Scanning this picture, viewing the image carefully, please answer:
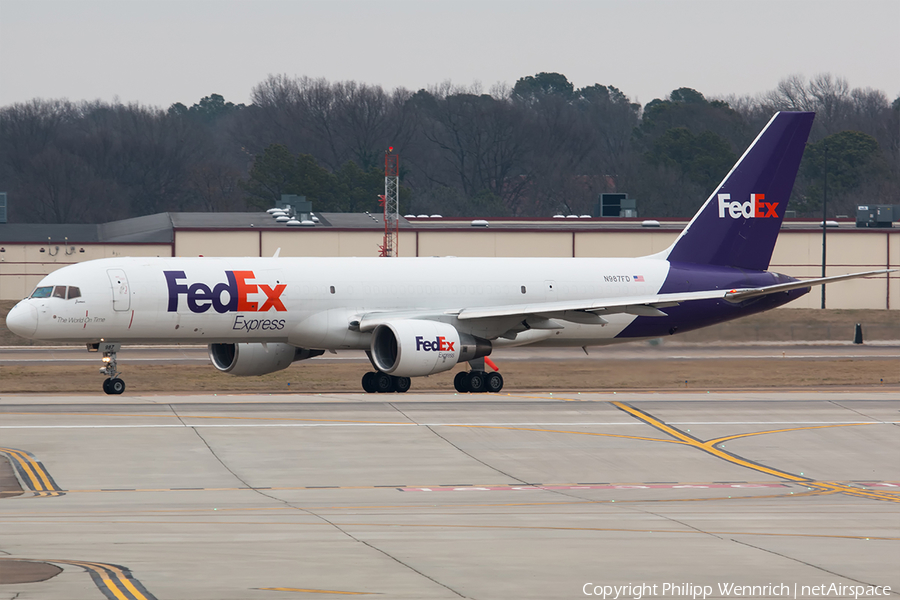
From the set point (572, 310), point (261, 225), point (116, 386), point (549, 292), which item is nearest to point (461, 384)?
point (572, 310)

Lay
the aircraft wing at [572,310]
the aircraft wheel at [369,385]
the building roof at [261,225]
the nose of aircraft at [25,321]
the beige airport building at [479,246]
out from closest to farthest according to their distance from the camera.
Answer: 1. the nose of aircraft at [25,321]
2. the aircraft wing at [572,310]
3. the aircraft wheel at [369,385]
4. the beige airport building at [479,246]
5. the building roof at [261,225]

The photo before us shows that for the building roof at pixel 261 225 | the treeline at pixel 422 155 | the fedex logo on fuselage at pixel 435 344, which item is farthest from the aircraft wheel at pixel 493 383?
the treeline at pixel 422 155

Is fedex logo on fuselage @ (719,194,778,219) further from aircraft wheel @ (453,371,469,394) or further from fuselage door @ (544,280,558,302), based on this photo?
aircraft wheel @ (453,371,469,394)

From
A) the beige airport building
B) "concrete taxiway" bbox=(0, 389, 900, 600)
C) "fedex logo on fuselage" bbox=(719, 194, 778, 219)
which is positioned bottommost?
"concrete taxiway" bbox=(0, 389, 900, 600)

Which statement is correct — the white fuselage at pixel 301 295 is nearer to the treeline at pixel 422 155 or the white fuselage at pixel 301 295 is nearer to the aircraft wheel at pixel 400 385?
the aircraft wheel at pixel 400 385

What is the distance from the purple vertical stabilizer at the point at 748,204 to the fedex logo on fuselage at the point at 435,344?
1146 centimetres

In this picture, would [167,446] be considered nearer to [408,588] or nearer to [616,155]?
[408,588]

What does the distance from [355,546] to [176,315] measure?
72.0 ft

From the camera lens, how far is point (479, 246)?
77.5 metres

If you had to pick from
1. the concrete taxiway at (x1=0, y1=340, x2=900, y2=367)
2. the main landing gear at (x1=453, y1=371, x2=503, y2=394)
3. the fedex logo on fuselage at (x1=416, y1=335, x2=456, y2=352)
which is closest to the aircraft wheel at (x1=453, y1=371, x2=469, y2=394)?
the main landing gear at (x1=453, y1=371, x2=503, y2=394)

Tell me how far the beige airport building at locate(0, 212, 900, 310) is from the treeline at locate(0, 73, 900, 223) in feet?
147

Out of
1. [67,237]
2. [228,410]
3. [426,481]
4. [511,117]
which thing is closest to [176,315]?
[228,410]

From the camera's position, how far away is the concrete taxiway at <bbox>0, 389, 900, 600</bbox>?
14031 mm

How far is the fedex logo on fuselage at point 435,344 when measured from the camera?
120 ft
